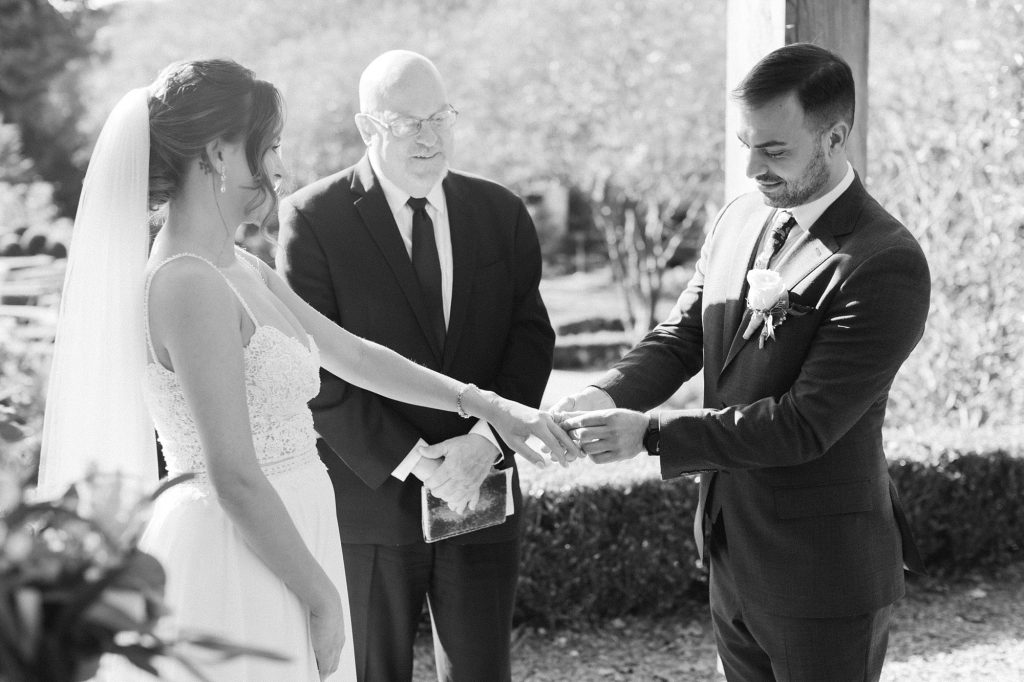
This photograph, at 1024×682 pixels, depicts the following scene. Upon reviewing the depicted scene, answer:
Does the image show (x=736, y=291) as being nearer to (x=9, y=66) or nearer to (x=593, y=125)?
(x=593, y=125)

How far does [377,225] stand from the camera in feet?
11.1

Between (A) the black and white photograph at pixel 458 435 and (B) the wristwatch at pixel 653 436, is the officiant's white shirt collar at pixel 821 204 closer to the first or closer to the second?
(A) the black and white photograph at pixel 458 435

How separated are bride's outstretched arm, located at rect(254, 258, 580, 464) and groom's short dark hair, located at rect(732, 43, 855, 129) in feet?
3.63

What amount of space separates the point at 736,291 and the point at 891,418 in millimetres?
4976

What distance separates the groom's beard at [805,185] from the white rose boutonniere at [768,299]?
0.67 ft

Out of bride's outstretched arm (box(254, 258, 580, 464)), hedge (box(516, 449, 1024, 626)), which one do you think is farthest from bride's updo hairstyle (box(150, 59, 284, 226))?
hedge (box(516, 449, 1024, 626))

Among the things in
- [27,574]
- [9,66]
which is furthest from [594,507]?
[9,66]

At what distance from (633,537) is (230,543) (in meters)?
3.21

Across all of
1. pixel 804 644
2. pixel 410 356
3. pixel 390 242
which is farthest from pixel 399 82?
pixel 804 644

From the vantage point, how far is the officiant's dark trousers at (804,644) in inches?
109

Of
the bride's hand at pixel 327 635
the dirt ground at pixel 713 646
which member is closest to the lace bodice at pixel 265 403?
the bride's hand at pixel 327 635

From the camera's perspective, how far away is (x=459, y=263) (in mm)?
3406

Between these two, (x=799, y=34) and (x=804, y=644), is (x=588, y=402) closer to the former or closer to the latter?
(x=804, y=644)

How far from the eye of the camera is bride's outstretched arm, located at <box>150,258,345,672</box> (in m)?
2.17
